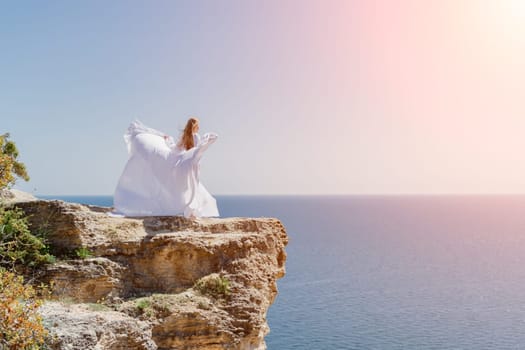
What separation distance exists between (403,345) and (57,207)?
94.7 feet

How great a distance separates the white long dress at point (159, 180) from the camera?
1529 cm

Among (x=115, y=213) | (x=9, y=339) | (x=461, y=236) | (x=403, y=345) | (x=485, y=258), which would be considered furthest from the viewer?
(x=461, y=236)

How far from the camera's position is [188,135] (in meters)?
16.0

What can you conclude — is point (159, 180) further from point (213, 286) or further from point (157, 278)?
point (213, 286)

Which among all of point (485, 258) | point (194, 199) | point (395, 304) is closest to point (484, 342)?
point (395, 304)

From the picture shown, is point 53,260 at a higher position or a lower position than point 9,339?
higher

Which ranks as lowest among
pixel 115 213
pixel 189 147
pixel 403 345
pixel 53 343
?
pixel 403 345

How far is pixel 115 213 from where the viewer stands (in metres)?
15.2

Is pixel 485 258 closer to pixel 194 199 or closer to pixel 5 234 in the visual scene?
pixel 194 199

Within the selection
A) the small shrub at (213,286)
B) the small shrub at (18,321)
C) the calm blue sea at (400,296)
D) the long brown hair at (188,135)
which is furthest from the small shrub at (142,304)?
the calm blue sea at (400,296)

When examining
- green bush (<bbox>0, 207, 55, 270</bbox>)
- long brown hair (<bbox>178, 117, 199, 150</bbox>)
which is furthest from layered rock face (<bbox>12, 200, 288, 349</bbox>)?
long brown hair (<bbox>178, 117, 199, 150</bbox>)

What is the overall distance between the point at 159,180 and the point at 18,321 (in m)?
6.37

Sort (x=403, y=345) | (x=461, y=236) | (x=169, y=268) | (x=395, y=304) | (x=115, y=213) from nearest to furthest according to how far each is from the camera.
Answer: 1. (x=169, y=268)
2. (x=115, y=213)
3. (x=403, y=345)
4. (x=395, y=304)
5. (x=461, y=236)

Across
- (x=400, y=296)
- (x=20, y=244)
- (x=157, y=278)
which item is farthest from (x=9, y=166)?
(x=400, y=296)
